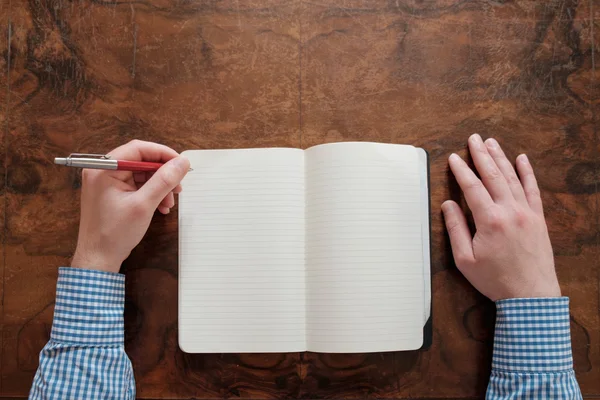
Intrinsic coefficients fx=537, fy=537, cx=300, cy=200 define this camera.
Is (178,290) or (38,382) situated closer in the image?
(38,382)

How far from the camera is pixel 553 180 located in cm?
105

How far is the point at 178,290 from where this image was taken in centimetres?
103

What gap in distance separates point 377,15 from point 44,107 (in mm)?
684

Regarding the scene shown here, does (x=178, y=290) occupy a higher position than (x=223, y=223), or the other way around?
(x=223, y=223)

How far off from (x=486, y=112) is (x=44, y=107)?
2.87ft

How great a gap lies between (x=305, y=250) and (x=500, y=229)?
354 millimetres

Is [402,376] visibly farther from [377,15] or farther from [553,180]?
[377,15]

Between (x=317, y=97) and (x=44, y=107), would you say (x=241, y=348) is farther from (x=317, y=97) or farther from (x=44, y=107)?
(x=44, y=107)

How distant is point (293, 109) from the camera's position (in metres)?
1.05

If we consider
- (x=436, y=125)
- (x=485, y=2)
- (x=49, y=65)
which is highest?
(x=485, y=2)

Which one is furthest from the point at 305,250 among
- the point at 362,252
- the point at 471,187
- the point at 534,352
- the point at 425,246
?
the point at 534,352

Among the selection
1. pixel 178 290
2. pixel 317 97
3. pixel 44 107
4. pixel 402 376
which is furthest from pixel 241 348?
pixel 44 107

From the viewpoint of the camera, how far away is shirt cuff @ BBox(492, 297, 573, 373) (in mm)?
919

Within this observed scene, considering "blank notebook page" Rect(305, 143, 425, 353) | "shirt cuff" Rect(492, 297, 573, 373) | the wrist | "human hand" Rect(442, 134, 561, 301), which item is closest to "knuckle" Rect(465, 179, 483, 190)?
"human hand" Rect(442, 134, 561, 301)
